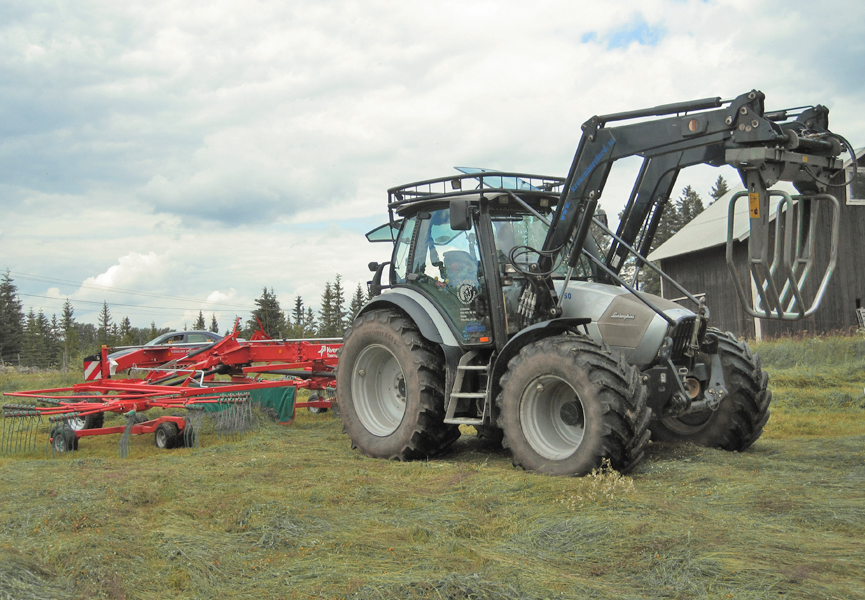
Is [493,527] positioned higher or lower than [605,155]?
lower

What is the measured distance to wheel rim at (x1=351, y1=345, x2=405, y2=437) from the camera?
24.5 ft

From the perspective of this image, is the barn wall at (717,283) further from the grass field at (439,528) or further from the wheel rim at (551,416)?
the wheel rim at (551,416)

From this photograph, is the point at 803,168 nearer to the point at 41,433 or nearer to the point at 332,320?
the point at 41,433

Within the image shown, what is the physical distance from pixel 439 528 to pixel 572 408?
2.05 meters

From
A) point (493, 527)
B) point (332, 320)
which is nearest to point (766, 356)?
point (493, 527)

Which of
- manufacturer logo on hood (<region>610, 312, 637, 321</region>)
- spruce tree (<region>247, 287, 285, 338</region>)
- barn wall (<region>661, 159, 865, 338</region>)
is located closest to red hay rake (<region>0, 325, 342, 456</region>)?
manufacturer logo on hood (<region>610, 312, 637, 321</region>)

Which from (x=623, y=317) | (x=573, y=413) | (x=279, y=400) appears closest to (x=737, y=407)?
(x=623, y=317)

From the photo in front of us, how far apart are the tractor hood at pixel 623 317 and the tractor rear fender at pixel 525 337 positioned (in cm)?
17

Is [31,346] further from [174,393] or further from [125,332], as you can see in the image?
[174,393]

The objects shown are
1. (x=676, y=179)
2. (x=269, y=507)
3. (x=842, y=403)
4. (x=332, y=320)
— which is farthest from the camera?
(x=332, y=320)

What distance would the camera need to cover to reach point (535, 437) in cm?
595

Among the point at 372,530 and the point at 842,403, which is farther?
the point at 842,403

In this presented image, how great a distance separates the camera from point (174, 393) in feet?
28.2

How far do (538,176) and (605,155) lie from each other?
1.17 meters
